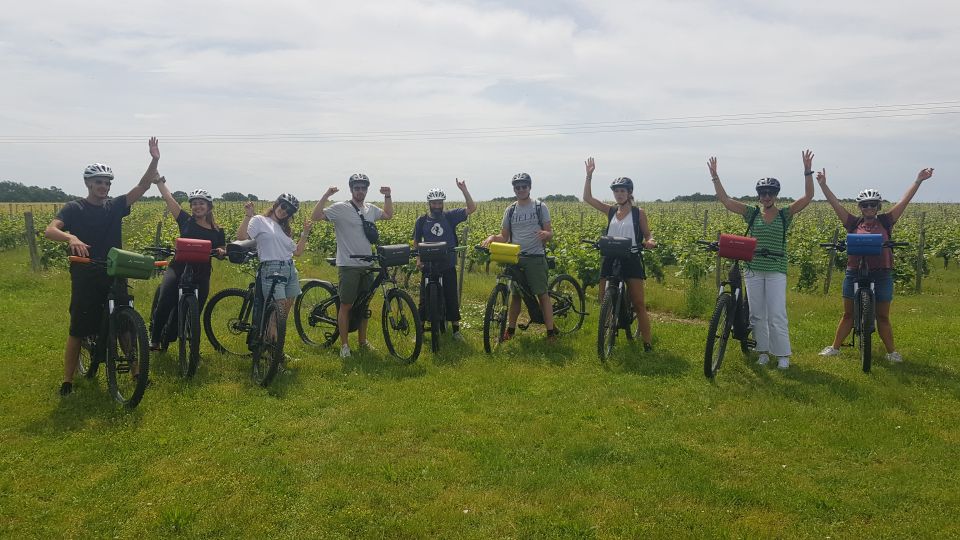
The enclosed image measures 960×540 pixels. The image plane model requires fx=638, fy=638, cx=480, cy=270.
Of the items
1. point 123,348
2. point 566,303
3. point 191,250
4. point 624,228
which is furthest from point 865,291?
point 123,348

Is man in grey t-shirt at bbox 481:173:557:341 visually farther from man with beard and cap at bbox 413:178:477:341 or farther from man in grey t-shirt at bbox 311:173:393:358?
man in grey t-shirt at bbox 311:173:393:358

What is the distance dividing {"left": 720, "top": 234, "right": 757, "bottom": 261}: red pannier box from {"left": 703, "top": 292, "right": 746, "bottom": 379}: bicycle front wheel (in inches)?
15.7

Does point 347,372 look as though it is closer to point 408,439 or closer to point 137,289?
point 408,439

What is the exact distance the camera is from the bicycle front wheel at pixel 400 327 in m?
6.69

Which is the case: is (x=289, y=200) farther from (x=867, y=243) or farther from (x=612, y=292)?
(x=867, y=243)

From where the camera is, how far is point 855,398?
5.64 metres

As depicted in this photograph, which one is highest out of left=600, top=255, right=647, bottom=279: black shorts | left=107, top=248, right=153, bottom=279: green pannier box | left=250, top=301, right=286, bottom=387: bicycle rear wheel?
left=107, top=248, right=153, bottom=279: green pannier box

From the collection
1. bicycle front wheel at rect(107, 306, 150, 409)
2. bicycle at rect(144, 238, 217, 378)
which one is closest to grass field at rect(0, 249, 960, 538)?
bicycle front wheel at rect(107, 306, 150, 409)

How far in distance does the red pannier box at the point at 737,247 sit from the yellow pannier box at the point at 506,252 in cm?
212

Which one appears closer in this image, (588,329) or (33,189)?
(588,329)

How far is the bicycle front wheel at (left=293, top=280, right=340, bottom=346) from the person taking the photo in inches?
292

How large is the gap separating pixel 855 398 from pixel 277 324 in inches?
206

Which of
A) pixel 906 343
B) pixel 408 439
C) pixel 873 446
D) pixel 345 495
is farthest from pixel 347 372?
pixel 906 343

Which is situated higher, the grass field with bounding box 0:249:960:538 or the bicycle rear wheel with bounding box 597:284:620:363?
the bicycle rear wheel with bounding box 597:284:620:363
